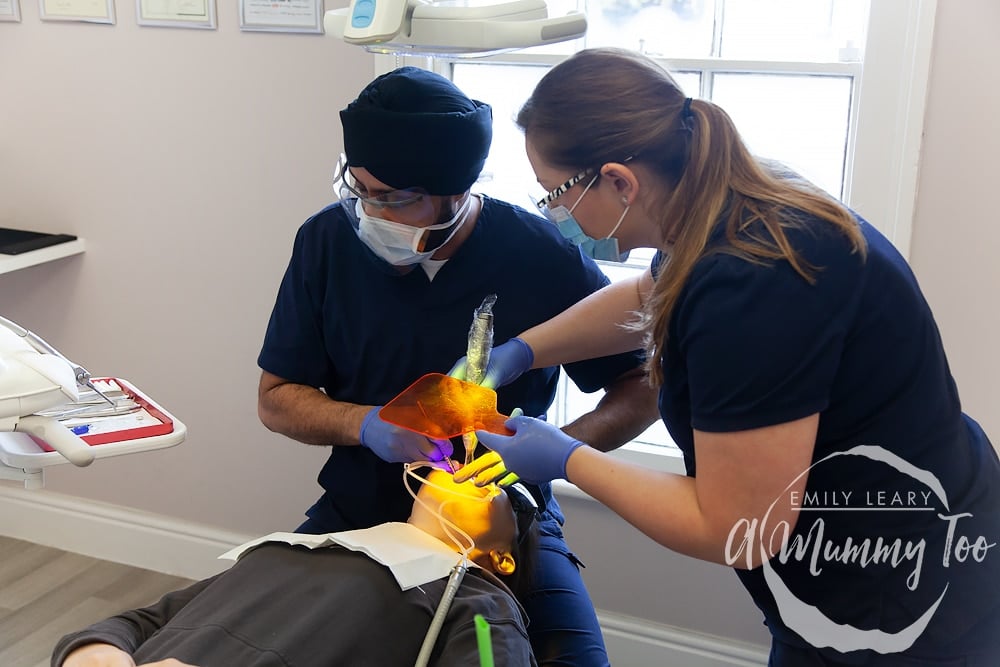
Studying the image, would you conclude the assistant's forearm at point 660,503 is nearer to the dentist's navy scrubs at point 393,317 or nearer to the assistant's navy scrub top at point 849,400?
the assistant's navy scrub top at point 849,400

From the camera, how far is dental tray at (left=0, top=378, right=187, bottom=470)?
1.49 meters

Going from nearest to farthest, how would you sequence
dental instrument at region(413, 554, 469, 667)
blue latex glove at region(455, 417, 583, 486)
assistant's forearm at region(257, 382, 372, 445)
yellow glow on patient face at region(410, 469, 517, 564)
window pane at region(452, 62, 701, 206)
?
dental instrument at region(413, 554, 469, 667)
blue latex glove at region(455, 417, 583, 486)
yellow glow on patient face at region(410, 469, 517, 564)
assistant's forearm at region(257, 382, 372, 445)
window pane at region(452, 62, 701, 206)

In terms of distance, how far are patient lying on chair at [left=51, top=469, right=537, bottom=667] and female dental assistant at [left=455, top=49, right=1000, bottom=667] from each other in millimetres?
233

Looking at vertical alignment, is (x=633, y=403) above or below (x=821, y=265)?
below

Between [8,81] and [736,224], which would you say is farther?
[8,81]

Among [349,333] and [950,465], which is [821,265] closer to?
[950,465]

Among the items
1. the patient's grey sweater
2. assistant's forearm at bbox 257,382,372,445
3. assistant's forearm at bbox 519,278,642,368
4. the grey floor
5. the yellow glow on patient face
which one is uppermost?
assistant's forearm at bbox 519,278,642,368

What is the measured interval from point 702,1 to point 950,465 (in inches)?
45.9

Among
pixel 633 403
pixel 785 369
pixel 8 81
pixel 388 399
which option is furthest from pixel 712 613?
pixel 8 81

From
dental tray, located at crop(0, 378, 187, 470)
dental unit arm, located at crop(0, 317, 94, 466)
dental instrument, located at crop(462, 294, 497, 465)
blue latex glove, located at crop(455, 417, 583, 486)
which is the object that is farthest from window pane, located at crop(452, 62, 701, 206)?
dental unit arm, located at crop(0, 317, 94, 466)

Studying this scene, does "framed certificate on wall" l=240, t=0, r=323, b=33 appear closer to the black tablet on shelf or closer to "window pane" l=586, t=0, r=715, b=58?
"window pane" l=586, t=0, r=715, b=58

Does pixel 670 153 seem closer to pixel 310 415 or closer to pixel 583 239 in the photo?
pixel 583 239

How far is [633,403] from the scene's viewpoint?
194 cm

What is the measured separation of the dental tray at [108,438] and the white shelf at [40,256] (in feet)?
3.79
